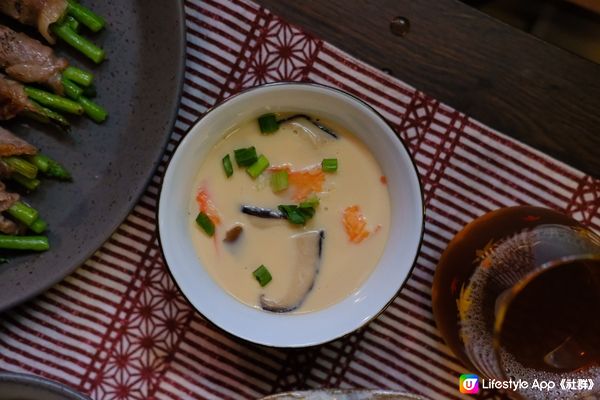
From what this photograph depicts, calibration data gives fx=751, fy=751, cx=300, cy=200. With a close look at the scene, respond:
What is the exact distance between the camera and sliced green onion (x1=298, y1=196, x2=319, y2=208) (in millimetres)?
2127

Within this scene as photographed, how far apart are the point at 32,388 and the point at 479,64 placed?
1.61 meters

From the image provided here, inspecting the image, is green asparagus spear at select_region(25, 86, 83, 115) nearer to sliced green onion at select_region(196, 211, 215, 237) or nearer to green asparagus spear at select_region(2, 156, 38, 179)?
green asparagus spear at select_region(2, 156, 38, 179)

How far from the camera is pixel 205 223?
2135 millimetres

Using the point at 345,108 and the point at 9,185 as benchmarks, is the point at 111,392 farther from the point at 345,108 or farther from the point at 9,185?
the point at 345,108

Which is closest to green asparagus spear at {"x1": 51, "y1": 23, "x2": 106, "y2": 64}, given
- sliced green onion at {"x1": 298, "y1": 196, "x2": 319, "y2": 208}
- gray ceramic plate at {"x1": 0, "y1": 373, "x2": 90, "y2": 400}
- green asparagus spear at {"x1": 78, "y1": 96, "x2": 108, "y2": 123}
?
green asparagus spear at {"x1": 78, "y1": 96, "x2": 108, "y2": 123}

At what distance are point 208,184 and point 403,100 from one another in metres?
0.65

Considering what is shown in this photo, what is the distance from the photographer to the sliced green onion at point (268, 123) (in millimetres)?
2152

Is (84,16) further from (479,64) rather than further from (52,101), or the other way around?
(479,64)

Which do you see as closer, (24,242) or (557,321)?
(557,321)

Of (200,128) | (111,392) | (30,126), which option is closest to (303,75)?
(200,128)

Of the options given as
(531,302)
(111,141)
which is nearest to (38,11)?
(111,141)

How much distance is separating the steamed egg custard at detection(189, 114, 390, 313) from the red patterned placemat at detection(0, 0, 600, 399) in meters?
0.21

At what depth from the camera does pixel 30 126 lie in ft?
7.47

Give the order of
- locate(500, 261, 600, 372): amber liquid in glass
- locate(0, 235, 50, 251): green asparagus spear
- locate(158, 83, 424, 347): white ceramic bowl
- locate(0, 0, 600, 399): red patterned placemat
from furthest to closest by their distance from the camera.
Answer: locate(0, 0, 600, 399): red patterned placemat → locate(0, 235, 50, 251): green asparagus spear → locate(158, 83, 424, 347): white ceramic bowl → locate(500, 261, 600, 372): amber liquid in glass
